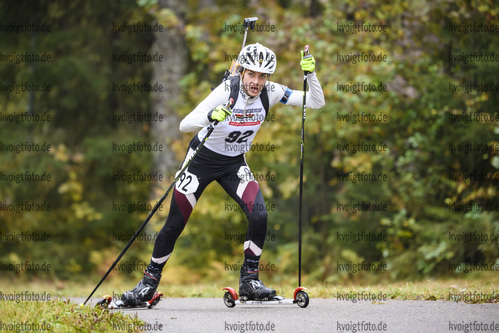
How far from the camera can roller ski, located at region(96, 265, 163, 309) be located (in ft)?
23.9

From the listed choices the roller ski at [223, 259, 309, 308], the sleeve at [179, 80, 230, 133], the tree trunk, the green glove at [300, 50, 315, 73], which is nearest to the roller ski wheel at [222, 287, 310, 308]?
the roller ski at [223, 259, 309, 308]

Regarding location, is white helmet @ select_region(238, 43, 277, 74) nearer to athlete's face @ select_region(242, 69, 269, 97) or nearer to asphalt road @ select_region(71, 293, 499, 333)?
athlete's face @ select_region(242, 69, 269, 97)

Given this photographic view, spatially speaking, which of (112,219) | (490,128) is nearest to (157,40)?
(112,219)

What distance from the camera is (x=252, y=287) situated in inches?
289

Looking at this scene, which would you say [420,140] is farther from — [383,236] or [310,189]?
[310,189]

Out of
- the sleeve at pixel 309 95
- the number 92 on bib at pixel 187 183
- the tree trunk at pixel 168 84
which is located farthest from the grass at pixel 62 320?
the tree trunk at pixel 168 84

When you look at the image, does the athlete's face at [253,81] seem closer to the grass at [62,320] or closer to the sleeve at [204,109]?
the sleeve at [204,109]

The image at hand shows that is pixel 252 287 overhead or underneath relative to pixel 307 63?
underneath

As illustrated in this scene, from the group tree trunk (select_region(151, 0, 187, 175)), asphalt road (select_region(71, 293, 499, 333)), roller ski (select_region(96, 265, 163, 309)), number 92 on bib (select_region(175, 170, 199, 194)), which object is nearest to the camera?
asphalt road (select_region(71, 293, 499, 333))

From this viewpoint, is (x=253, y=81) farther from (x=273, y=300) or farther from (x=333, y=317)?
(x=333, y=317)

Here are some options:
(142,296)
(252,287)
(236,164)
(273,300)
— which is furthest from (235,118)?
(142,296)

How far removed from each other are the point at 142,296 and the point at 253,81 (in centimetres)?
273

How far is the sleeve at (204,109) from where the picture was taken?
6.99 m

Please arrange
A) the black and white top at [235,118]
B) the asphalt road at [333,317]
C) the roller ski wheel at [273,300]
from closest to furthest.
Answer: the asphalt road at [333,317] < the black and white top at [235,118] < the roller ski wheel at [273,300]
